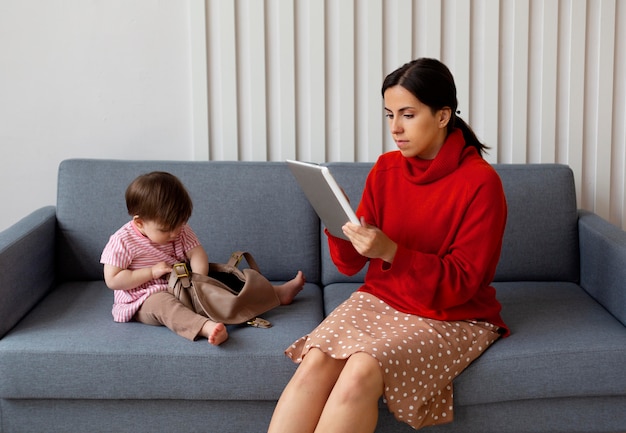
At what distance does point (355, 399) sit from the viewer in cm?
201

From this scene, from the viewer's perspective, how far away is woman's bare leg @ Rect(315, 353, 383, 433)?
1.98 meters

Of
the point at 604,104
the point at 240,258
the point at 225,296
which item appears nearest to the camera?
the point at 225,296

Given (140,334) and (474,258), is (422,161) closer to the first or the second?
(474,258)

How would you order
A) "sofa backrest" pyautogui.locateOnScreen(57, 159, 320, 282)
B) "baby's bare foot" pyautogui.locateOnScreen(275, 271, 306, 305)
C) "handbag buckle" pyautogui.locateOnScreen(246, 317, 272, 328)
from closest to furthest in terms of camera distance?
"handbag buckle" pyautogui.locateOnScreen(246, 317, 272, 328), "baby's bare foot" pyautogui.locateOnScreen(275, 271, 306, 305), "sofa backrest" pyautogui.locateOnScreen(57, 159, 320, 282)

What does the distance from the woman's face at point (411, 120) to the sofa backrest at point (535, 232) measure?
59 centimetres

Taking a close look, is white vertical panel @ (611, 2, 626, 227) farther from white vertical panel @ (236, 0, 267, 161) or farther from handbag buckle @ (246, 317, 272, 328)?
handbag buckle @ (246, 317, 272, 328)

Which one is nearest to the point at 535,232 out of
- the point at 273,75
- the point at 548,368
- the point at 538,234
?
the point at 538,234

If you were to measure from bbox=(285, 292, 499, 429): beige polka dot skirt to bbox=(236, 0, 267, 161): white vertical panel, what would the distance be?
3.28 ft

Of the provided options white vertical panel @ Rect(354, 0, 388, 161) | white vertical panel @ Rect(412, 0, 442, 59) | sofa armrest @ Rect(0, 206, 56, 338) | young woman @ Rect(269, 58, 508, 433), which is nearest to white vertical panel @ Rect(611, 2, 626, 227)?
white vertical panel @ Rect(412, 0, 442, 59)

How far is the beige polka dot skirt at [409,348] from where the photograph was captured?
2.11 meters

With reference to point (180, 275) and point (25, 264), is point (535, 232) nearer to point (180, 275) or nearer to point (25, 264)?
point (180, 275)

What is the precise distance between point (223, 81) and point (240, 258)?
29.5 inches

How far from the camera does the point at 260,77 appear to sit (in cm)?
310

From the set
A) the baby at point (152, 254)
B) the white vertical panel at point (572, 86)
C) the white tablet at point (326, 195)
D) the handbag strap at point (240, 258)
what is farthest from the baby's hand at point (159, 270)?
the white vertical panel at point (572, 86)
